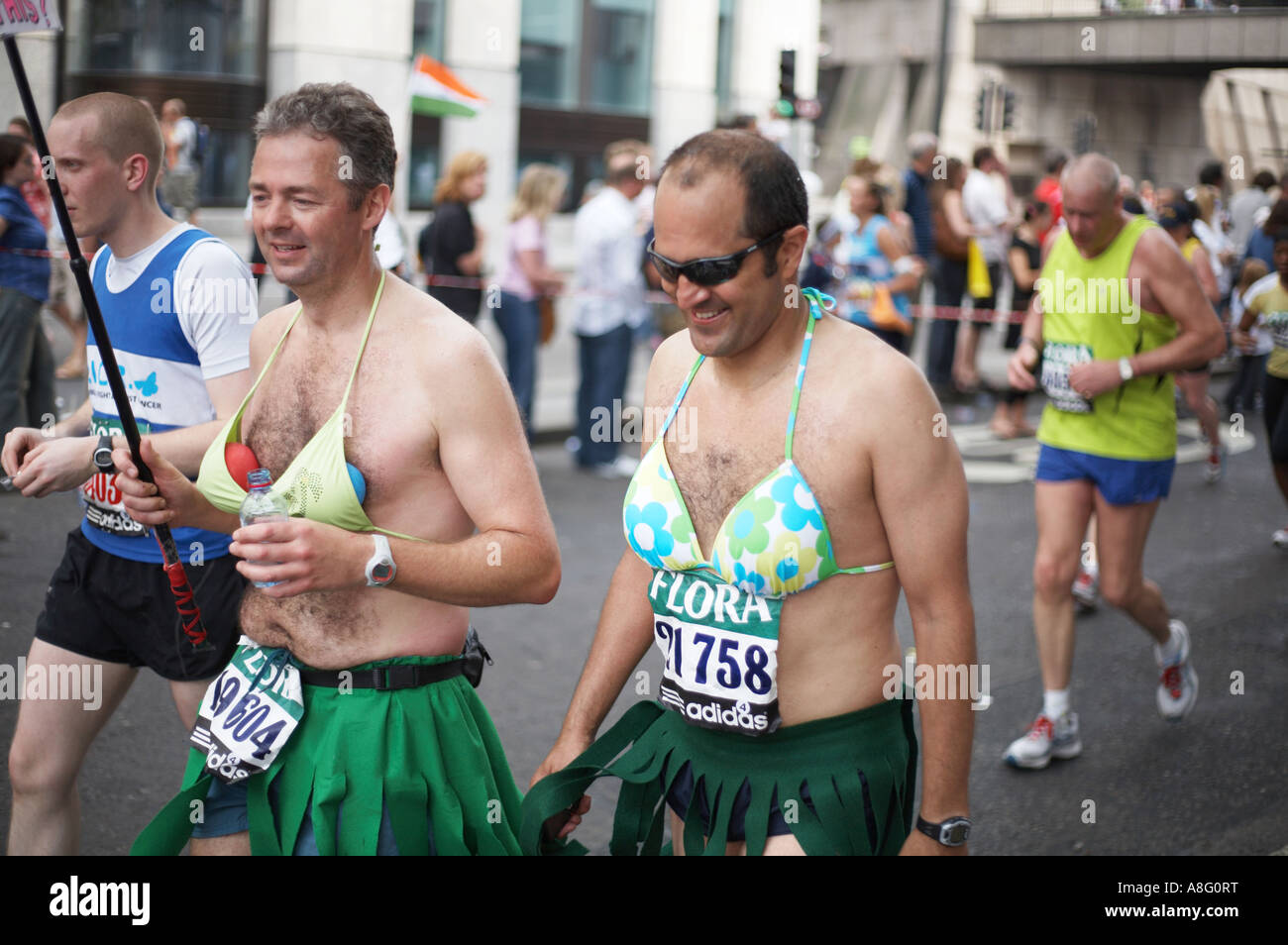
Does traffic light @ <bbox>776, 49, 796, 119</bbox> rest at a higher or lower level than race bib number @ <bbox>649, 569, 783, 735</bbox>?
higher

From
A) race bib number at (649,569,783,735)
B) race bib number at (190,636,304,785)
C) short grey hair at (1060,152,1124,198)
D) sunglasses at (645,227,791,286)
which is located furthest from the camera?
short grey hair at (1060,152,1124,198)

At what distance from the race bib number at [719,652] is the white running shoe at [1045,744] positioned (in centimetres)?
296

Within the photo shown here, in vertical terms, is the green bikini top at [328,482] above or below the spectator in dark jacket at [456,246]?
below

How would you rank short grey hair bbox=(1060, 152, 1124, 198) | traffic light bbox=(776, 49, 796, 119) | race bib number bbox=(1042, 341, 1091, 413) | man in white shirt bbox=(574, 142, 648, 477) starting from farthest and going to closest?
Answer: traffic light bbox=(776, 49, 796, 119), man in white shirt bbox=(574, 142, 648, 477), race bib number bbox=(1042, 341, 1091, 413), short grey hair bbox=(1060, 152, 1124, 198)

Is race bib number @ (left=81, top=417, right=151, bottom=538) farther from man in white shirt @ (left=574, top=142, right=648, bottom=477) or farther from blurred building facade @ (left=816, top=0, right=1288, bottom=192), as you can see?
blurred building facade @ (left=816, top=0, right=1288, bottom=192)

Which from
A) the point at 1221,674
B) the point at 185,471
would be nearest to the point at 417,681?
the point at 185,471

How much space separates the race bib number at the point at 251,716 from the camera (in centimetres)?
273

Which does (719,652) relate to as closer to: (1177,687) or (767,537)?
(767,537)

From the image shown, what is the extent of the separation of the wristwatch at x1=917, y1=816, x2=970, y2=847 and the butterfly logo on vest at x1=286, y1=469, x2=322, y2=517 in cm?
123

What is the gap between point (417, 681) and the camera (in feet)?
9.18

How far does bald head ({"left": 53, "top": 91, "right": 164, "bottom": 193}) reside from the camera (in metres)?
3.47

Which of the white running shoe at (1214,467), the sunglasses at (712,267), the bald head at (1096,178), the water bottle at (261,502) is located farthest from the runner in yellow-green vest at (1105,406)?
the white running shoe at (1214,467)

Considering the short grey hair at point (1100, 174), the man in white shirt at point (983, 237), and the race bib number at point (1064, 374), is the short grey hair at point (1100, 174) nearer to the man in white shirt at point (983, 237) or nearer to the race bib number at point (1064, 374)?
the race bib number at point (1064, 374)

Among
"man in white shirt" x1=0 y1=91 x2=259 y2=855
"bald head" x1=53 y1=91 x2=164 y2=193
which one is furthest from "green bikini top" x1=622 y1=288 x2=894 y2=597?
"bald head" x1=53 y1=91 x2=164 y2=193
